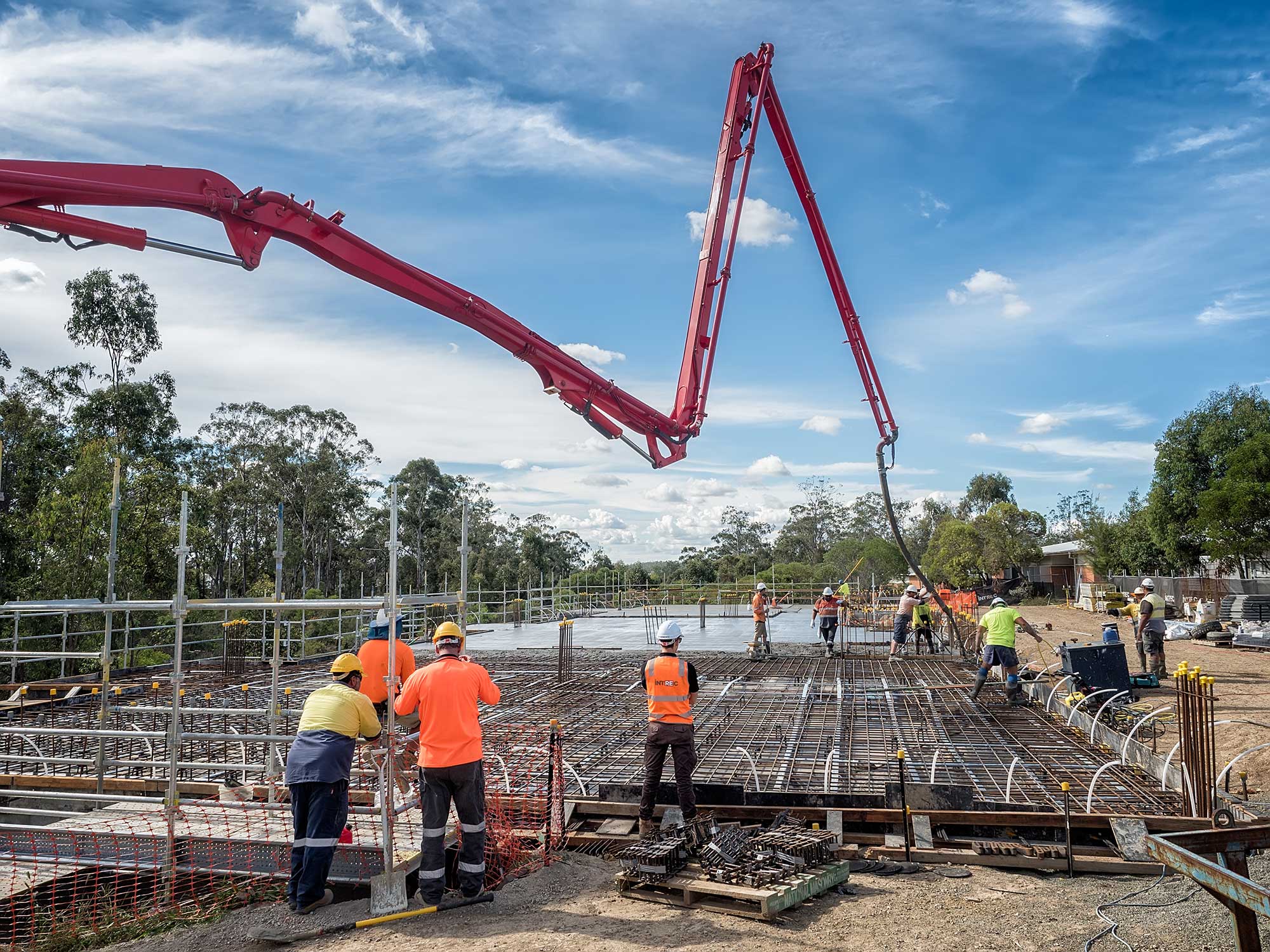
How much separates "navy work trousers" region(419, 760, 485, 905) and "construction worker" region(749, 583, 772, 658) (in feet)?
38.7

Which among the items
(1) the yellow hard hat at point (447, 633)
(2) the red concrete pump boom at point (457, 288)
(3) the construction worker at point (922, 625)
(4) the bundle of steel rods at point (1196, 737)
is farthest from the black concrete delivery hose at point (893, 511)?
(1) the yellow hard hat at point (447, 633)

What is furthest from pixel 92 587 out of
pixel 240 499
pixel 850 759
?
pixel 850 759

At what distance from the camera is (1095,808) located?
718 centimetres

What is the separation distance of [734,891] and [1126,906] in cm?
240

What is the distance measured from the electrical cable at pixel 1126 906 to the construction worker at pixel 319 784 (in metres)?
4.50

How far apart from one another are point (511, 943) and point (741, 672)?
11187 millimetres

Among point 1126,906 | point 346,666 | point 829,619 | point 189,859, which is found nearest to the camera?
point 1126,906

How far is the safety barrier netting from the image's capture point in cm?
617

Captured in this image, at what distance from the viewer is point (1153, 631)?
13.3 m

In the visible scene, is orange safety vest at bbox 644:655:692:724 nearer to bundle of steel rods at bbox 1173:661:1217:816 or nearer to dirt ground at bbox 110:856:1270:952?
dirt ground at bbox 110:856:1270:952

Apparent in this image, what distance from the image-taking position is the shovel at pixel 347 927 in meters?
5.34

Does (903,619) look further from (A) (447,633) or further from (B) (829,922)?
(A) (447,633)

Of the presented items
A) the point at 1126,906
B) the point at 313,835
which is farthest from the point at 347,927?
the point at 1126,906

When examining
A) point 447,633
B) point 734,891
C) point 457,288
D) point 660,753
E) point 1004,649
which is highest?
point 457,288
